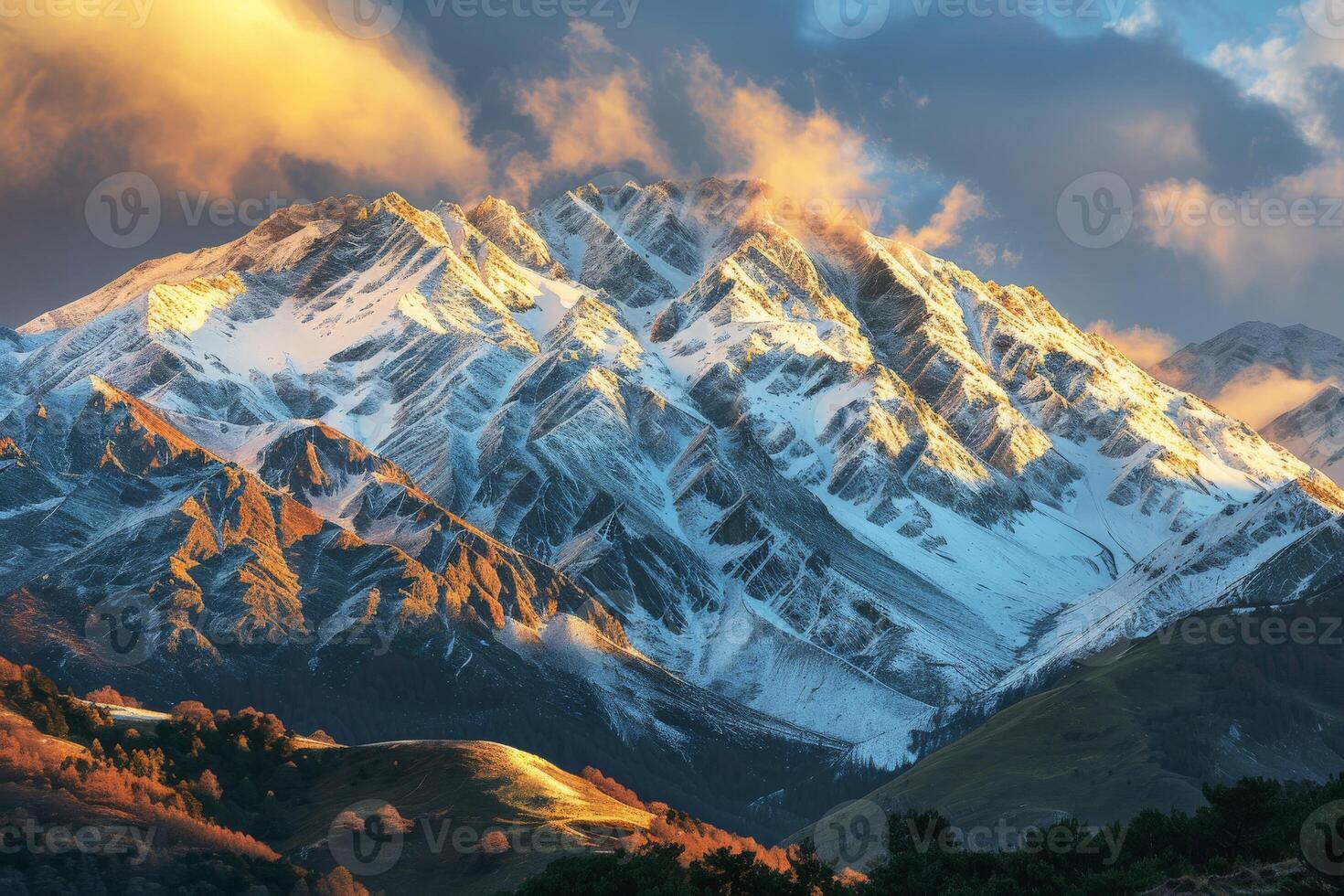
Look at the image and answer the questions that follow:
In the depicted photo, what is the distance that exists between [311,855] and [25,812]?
33.2m

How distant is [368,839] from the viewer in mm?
176750

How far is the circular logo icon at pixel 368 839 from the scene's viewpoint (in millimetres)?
172000

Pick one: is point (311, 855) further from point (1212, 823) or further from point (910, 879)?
point (1212, 823)

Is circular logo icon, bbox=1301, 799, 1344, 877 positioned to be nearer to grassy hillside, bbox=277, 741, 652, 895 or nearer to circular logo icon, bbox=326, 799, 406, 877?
grassy hillside, bbox=277, 741, 652, 895

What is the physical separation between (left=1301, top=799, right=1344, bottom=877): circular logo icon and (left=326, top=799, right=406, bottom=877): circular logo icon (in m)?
102

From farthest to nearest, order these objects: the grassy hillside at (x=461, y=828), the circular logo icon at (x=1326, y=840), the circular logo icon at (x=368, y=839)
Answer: the circular logo icon at (x=368, y=839) → the grassy hillside at (x=461, y=828) → the circular logo icon at (x=1326, y=840)

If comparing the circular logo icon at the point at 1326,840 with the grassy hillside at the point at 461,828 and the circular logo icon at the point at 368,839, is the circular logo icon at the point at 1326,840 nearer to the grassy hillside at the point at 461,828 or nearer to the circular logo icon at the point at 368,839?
the grassy hillside at the point at 461,828

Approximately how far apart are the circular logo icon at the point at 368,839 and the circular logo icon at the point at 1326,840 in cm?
10241

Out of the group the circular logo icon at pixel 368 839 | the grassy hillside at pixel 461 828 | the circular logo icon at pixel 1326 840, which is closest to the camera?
the circular logo icon at pixel 1326 840

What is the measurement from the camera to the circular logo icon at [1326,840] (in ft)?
331

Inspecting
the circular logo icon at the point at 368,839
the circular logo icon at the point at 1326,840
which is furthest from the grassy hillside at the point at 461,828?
the circular logo icon at the point at 1326,840

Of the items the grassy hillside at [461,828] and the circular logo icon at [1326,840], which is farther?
the grassy hillside at [461,828]

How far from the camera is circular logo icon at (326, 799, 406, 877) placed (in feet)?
564

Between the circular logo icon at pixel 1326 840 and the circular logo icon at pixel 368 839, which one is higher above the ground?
the circular logo icon at pixel 1326 840
